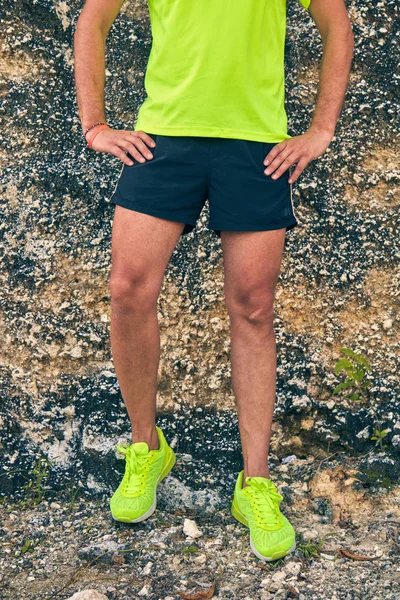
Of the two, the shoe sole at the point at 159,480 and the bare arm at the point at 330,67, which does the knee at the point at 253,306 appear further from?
the shoe sole at the point at 159,480

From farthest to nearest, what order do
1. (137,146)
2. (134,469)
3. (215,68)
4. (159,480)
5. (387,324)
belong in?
(387,324), (159,480), (134,469), (137,146), (215,68)

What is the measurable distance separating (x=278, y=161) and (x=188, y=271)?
3.12 ft

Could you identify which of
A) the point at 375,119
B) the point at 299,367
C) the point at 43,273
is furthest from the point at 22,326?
the point at 375,119

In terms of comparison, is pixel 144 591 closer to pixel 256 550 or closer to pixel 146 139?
pixel 256 550

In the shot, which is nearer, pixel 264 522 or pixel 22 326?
pixel 264 522

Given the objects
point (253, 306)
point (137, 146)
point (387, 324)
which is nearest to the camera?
point (137, 146)

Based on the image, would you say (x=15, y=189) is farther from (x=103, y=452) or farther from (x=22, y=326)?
(x=103, y=452)

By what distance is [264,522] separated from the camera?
2650 millimetres

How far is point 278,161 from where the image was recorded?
2.49 m

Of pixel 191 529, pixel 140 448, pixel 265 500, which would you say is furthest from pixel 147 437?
pixel 265 500

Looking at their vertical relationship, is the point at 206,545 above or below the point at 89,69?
below

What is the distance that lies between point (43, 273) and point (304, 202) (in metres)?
1.19

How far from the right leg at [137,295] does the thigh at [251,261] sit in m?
0.20

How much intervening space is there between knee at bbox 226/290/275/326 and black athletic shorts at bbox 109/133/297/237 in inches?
9.8
